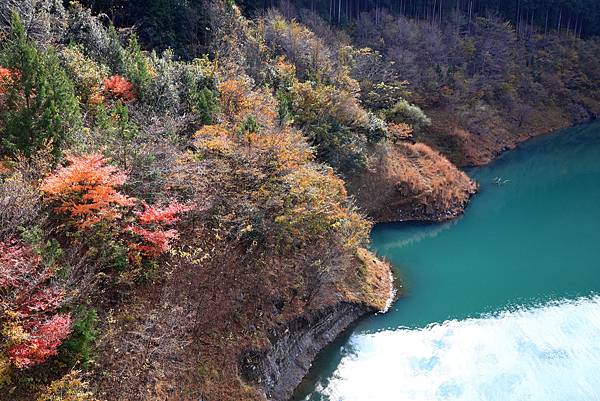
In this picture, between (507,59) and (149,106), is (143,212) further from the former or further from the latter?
(507,59)

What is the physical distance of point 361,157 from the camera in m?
32.9

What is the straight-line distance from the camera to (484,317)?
23578 mm

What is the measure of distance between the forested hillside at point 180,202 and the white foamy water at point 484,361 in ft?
7.26

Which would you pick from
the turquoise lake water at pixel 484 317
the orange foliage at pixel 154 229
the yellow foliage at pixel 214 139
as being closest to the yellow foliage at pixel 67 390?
the orange foliage at pixel 154 229

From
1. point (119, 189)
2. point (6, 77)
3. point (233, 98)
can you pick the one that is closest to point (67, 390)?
point (119, 189)

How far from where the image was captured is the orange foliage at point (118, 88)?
22.4 meters

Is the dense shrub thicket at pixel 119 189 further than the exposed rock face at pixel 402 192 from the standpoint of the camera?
No

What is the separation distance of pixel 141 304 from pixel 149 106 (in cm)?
1004

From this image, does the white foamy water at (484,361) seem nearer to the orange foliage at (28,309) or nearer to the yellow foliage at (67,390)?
the yellow foliage at (67,390)

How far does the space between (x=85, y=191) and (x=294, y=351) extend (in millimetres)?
10383

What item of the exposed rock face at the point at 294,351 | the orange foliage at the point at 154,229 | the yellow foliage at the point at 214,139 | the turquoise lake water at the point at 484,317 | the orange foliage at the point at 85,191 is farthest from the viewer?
the yellow foliage at the point at 214,139

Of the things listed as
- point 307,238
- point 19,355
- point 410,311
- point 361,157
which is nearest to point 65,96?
point 19,355

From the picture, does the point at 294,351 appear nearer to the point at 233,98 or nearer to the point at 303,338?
the point at 303,338

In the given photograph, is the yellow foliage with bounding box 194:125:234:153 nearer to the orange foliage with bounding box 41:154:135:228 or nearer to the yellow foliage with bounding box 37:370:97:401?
the orange foliage with bounding box 41:154:135:228
